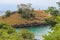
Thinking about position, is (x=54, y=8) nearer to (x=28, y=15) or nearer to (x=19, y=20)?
(x=28, y=15)

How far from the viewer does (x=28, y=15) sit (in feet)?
214

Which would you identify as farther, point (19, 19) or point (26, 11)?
point (19, 19)

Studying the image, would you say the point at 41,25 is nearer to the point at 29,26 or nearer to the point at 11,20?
the point at 29,26

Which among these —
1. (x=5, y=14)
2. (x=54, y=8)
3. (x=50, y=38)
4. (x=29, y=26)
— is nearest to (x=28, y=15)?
(x=29, y=26)

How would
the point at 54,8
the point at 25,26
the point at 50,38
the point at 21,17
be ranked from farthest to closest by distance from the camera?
the point at 21,17
the point at 25,26
the point at 54,8
the point at 50,38

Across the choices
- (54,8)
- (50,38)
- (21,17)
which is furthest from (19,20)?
(50,38)

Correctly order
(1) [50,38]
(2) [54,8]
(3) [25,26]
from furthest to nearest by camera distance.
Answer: (3) [25,26], (2) [54,8], (1) [50,38]

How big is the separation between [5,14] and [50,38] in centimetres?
5845

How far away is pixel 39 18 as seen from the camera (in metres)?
69.1

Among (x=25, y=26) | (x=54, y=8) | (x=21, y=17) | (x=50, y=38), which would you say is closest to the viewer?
(x=50, y=38)

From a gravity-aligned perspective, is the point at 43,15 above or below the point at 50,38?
below

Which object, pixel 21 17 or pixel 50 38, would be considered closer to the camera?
pixel 50 38

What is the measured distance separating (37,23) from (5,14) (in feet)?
31.7

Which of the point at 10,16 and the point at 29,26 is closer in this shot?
the point at 29,26
